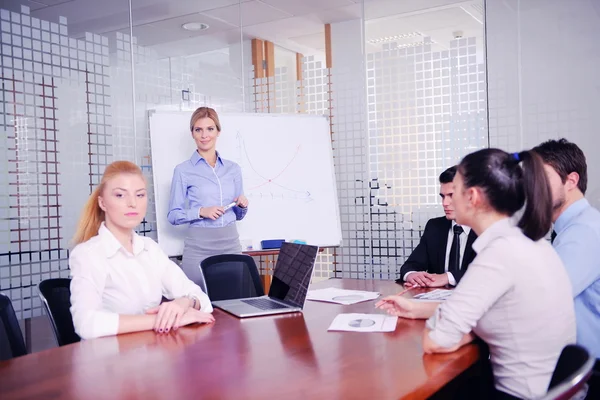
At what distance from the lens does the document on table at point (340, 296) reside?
2346 millimetres

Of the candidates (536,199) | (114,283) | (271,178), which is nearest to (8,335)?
(114,283)

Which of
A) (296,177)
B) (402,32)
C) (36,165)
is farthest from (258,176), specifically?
(402,32)

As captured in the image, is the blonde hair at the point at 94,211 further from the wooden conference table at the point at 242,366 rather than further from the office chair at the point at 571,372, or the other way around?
the office chair at the point at 571,372

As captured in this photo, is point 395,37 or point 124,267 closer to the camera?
point 124,267

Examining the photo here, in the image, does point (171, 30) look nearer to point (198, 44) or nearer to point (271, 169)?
point (198, 44)

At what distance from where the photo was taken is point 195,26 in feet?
17.9

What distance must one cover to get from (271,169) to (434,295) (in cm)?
227

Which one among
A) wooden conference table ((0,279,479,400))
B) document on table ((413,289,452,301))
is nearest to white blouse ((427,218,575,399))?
wooden conference table ((0,279,479,400))

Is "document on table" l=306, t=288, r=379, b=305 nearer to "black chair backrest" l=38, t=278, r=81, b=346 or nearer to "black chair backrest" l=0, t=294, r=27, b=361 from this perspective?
"black chair backrest" l=38, t=278, r=81, b=346

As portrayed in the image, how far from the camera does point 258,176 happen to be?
434cm

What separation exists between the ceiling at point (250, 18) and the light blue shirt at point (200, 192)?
1.24 metres

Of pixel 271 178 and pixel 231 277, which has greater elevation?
pixel 271 178

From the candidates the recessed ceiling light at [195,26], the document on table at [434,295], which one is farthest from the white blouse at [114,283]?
the recessed ceiling light at [195,26]

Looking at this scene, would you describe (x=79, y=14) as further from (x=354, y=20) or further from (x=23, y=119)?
(x=354, y=20)
